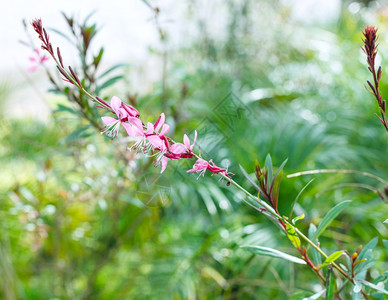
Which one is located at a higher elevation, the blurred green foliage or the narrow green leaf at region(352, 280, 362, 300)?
the narrow green leaf at region(352, 280, 362, 300)

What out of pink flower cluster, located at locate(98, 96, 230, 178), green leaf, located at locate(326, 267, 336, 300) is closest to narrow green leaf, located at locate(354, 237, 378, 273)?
green leaf, located at locate(326, 267, 336, 300)

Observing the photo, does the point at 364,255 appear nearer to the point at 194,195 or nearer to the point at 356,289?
the point at 356,289

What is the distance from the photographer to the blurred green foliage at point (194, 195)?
3.09 ft

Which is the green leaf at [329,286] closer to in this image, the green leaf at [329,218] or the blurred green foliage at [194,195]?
the green leaf at [329,218]

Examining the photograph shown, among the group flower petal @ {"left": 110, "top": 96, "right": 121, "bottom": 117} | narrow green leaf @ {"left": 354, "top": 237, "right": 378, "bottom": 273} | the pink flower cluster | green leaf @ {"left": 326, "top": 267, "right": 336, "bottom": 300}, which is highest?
flower petal @ {"left": 110, "top": 96, "right": 121, "bottom": 117}

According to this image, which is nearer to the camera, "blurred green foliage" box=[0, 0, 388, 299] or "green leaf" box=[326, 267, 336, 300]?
"green leaf" box=[326, 267, 336, 300]

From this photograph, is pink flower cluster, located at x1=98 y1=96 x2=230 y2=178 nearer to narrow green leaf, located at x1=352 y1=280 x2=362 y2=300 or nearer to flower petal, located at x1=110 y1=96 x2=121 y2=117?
flower petal, located at x1=110 y1=96 x2=121 y2=117

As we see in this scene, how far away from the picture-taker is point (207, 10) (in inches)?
88.3

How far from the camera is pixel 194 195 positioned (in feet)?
3.89

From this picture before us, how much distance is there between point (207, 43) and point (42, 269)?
1.35 m

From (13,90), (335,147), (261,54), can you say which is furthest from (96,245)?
(261,54)

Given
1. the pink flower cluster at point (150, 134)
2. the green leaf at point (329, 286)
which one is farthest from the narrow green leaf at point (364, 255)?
the pink flower cluster at point (150, 134)

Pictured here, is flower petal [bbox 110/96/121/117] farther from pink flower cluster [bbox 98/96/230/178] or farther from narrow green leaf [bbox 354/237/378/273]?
narrow green leaf [bbox 354/237/378/273]

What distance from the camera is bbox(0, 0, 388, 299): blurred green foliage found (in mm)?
940
